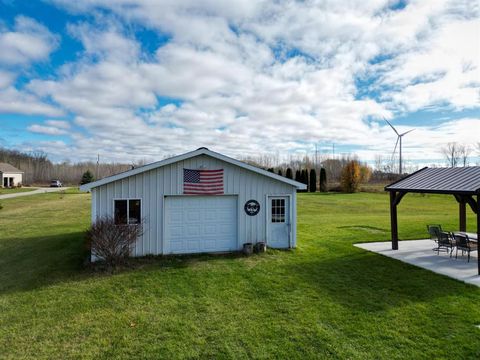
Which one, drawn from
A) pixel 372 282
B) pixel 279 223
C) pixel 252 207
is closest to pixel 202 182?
pixel 252 207

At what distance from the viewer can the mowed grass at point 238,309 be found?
205 inches

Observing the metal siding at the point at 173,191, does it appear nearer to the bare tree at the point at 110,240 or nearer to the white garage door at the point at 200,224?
the white garage door at the point at 200,224

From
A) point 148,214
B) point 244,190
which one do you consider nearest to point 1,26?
point 148,214

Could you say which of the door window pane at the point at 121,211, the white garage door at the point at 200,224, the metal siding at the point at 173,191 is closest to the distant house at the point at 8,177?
Result: the door window pane at the point at 121,211

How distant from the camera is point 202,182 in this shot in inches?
448

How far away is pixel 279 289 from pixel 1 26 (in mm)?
13669

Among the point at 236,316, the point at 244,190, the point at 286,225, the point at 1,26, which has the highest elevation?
the point at 1,26

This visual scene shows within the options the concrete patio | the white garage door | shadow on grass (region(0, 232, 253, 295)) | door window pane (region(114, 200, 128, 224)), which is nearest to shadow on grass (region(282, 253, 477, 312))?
the concrete patio

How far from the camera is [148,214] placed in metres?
10.9

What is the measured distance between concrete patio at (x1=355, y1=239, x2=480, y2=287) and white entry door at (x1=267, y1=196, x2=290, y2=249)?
319 centimetres

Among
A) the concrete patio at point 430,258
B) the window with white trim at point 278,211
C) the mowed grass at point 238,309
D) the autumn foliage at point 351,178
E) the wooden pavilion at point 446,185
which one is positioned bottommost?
the mowed grass at point 238,309

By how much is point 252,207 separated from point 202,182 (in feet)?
6.88

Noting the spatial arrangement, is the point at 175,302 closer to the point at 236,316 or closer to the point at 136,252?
the point at 236,316

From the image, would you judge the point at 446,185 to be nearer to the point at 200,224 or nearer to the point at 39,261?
the point at 200,224
